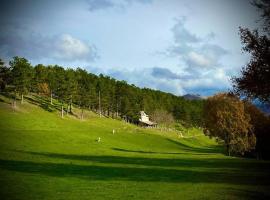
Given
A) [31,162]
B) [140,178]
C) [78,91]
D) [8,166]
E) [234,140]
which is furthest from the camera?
[78,91]

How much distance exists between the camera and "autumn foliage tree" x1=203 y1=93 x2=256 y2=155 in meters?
92.3

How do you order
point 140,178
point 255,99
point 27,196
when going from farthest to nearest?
point 140,178, point 255,99, point 27,196

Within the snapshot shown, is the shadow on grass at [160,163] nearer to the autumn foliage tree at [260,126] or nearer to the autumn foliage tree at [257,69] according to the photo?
the autumn foliage tree at [257,69]

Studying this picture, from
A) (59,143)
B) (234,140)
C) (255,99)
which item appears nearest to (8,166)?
(255,99)

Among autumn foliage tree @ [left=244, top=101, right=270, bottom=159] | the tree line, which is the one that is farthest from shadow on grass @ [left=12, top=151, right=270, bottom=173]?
the tree line

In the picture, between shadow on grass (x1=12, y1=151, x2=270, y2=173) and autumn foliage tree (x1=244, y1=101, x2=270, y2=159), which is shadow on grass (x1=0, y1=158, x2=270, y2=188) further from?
autumn foliage tree (x1=244, y1=101, x2=270, y2=159)

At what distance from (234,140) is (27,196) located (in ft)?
243

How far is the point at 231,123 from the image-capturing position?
302ft

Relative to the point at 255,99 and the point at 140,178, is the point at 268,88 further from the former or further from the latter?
the point at 140,178

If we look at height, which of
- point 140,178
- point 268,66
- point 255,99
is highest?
point 268,66

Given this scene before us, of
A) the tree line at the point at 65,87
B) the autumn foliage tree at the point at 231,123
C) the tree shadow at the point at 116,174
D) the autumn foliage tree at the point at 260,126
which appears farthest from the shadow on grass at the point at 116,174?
the tree line at the point at 65,87

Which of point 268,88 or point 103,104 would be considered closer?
point 268,88

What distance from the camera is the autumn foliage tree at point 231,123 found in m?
92.3

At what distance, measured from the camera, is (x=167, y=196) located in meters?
27.9
